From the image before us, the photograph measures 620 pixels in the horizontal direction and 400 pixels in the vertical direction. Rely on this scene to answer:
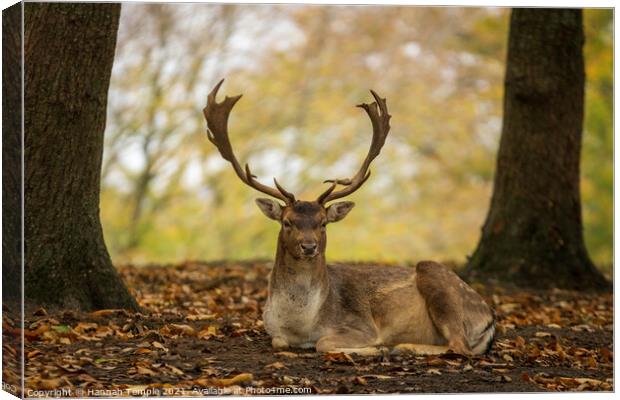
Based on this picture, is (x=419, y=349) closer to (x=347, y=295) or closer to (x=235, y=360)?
(x=347, y=295)

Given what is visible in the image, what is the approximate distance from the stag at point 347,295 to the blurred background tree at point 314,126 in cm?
1217

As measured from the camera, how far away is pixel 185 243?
23422mm

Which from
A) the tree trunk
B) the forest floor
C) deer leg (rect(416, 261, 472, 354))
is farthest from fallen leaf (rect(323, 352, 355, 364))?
the tree trunk

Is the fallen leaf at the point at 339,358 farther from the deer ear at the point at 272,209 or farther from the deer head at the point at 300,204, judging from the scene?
the deer ear at the point at 272,209

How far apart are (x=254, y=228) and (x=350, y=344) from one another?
52.0ft

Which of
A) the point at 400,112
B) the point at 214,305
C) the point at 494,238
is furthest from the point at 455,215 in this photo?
the point at 214,305

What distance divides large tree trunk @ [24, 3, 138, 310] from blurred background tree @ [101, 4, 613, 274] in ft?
43.7

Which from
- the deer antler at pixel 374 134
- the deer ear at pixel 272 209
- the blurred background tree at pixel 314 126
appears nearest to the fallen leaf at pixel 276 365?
the deer ear at pixel 272 209

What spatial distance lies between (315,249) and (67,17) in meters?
2.64

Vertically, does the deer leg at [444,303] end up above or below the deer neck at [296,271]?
below

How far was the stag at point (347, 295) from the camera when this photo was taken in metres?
7.90

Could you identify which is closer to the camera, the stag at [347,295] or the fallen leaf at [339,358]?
the fallen leaf at [339,358]

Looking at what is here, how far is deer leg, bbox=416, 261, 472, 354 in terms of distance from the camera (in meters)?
8.18

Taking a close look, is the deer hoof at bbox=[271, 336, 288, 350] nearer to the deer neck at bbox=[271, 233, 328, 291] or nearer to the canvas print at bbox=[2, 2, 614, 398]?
the canvas print at bbox=[2, 2, 614, 398]
